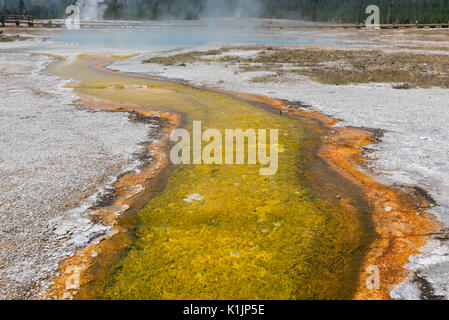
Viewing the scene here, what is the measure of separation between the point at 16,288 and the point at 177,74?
17868 millimetres

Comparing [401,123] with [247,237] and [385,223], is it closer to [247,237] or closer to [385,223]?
[385,223]

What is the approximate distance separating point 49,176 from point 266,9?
183719mm

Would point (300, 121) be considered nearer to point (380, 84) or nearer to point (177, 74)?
point (380, 84)

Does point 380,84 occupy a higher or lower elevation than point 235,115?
higher

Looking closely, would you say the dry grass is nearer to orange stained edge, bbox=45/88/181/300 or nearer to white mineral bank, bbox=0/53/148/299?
white mineral bank, bbox=0/53/148/299

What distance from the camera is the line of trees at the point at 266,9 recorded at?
99.4 metres

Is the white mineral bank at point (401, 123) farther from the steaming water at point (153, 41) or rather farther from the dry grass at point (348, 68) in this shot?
the steaming water at point (153, 41)

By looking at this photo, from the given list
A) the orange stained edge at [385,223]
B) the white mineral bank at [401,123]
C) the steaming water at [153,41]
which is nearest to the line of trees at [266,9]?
the steaming water at [153,41]

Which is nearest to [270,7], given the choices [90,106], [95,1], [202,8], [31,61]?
[202,8]

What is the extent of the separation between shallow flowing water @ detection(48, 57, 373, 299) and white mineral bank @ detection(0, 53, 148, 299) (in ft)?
2.74

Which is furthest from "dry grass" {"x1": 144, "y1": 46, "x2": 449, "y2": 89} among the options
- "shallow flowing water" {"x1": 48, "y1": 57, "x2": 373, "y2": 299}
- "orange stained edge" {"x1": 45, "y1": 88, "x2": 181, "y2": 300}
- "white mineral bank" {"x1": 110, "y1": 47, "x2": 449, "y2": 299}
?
"orange stained edge" {"x1": 45, "y1": 88, "x2": 181, "y2": 300}

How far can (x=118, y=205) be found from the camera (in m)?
5.73

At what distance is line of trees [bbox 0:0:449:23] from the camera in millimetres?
99375
